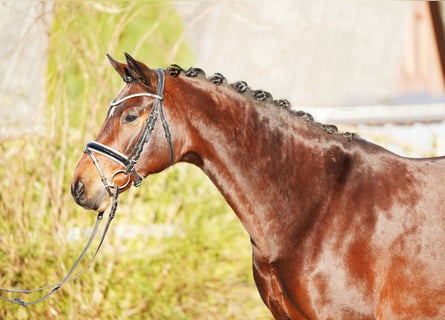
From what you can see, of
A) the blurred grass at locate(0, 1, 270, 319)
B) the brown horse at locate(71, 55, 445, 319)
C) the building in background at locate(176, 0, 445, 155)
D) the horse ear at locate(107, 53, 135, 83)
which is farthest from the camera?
the building in background at locate(176, 0, 445, 155)

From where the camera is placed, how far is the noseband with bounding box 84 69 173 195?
3.91 m

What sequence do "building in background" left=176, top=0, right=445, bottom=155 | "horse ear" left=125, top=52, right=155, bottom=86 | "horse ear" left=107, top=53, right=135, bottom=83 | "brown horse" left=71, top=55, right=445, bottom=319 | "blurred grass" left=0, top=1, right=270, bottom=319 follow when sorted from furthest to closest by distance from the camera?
"building in background" left=176, top=0, right=445, bottom=155 → "blurred grass" left=0, top=1, right=270, bottom=319 → "horse ear" left=107, top=53, right=135, bottom=83 → "horse ear" left=125, top=52, right=155, bottom=86 → "brown horse" left=71, top=55, right=445, bottom=319

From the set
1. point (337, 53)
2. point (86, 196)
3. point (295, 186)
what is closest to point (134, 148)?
point (86, 196)

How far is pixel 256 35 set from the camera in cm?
1727

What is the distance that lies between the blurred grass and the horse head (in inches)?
93.8

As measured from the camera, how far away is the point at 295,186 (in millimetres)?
4031

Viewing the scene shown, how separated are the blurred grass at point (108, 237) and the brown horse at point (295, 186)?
2.44 metres

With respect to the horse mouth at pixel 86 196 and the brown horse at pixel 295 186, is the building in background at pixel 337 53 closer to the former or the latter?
the brown horse at pixel 295 186

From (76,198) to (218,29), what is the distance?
45.7 ft

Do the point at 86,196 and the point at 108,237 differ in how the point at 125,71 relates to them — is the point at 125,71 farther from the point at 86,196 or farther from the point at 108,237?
the point at 108,237

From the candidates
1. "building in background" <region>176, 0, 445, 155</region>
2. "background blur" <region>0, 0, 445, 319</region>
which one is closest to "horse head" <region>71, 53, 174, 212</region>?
"background blur" <region>0, 0, 445, 319</region>

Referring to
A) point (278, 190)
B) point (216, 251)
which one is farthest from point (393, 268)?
point (216, 251)

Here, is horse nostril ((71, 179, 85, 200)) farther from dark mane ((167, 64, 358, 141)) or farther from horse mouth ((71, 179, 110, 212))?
dark mane ((167, 64, 358, 141))

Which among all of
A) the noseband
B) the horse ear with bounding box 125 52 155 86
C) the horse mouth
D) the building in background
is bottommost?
the horse mouth
